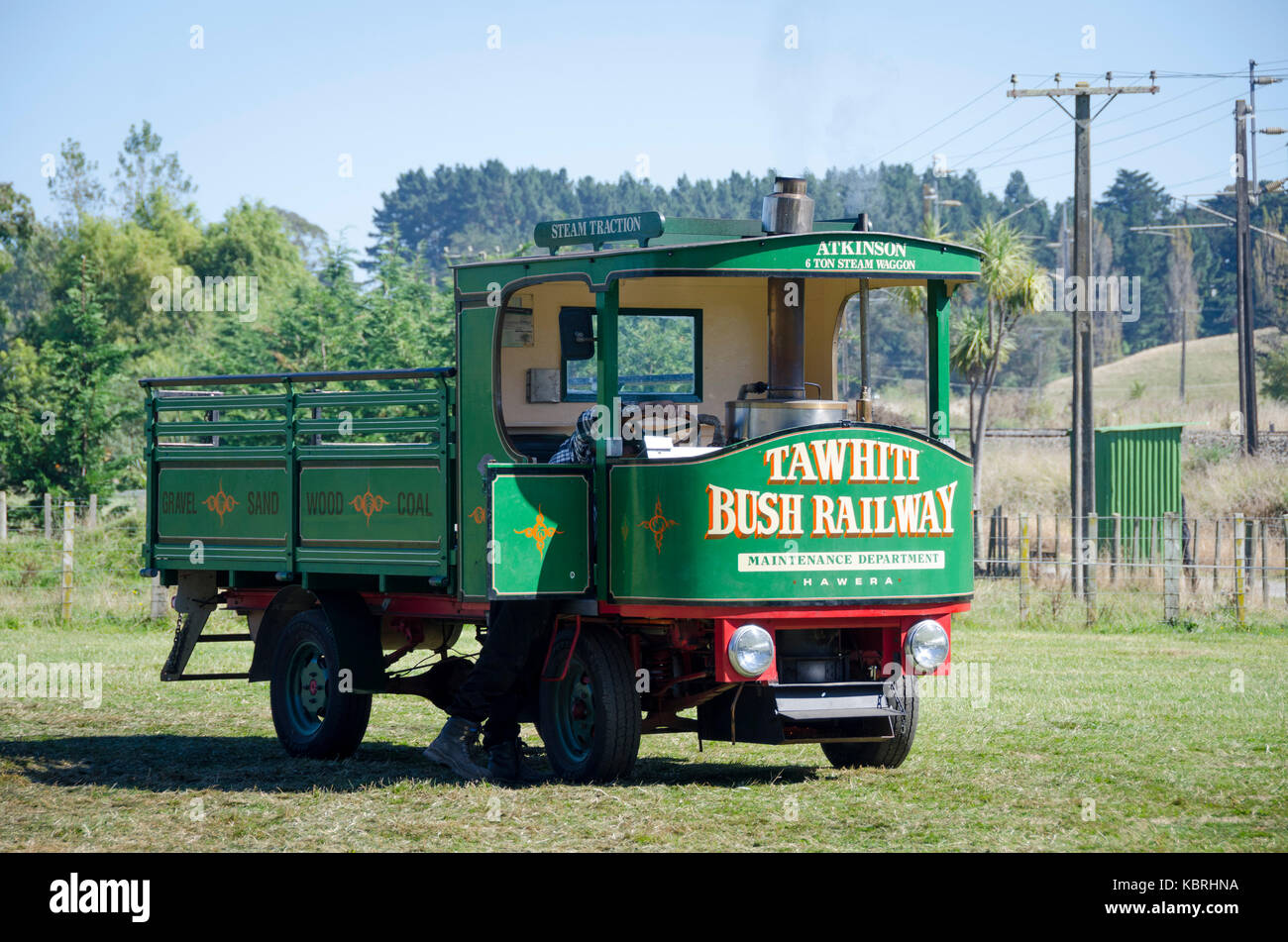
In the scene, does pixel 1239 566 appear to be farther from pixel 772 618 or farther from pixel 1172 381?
pixel 1172 381

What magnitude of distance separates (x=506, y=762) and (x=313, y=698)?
7.66 feet

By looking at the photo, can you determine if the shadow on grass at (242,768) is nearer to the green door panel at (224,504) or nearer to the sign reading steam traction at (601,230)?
the green door panel at (224,504)

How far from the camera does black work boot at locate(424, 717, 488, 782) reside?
11.0m

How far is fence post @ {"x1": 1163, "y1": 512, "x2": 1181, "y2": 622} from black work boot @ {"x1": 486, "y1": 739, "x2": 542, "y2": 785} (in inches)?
552

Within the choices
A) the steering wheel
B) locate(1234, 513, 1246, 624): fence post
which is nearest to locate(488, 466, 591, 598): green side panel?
the steering wheel

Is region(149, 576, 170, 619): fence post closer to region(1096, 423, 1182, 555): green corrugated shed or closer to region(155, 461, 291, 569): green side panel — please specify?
region(155, 461, 291, 569): green side panel

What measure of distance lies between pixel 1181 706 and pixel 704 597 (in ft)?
20.9

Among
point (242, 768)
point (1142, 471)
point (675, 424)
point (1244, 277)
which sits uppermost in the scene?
point (1244, 277)

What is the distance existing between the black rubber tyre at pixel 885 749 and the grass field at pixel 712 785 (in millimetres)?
138

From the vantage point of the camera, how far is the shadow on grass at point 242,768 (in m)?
10.7

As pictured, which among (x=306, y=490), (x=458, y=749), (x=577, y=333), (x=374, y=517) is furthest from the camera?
(x=306, y=490)

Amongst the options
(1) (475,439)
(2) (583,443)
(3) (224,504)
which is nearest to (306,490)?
(3) (224,504)

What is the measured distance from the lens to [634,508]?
1004 centimetres
